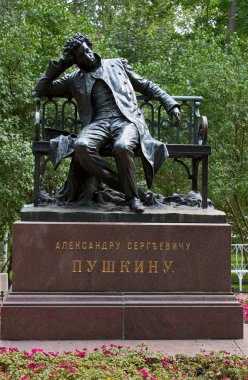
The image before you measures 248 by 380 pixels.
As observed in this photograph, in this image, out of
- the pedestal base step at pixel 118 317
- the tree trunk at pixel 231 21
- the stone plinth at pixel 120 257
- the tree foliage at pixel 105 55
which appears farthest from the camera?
the tree trunk at pixel 231 21

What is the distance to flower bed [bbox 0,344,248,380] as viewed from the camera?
5062mm

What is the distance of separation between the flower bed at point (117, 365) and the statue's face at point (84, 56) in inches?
110

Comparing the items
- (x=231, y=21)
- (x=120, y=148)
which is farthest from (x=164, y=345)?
(x=231, y=21)

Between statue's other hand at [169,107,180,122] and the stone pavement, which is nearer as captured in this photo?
the stone pavement

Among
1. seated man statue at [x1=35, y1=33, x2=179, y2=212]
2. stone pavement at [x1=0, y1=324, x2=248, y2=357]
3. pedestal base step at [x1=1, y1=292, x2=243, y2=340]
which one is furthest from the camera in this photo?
seated man statue at [x1=35, y1=33, x2=179, y2=212]

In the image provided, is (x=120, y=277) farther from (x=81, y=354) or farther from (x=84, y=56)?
(x=84, y=56)

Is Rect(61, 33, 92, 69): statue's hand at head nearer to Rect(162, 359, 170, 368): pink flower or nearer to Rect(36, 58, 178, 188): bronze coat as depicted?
Rect(36, 58, 178, 188): bronze coat

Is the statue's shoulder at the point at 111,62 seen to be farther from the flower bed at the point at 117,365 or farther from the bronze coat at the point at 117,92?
the flower bed at the point at 117,365

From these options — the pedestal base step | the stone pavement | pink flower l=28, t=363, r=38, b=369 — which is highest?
the pedestal base step

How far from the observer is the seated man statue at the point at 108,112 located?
662 centimetres

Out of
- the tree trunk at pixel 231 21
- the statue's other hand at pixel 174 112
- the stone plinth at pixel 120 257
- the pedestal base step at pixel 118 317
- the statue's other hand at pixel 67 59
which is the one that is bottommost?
the pedestal base step at pixel 118 317

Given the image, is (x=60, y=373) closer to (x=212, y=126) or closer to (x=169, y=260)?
(x=169, y=260)

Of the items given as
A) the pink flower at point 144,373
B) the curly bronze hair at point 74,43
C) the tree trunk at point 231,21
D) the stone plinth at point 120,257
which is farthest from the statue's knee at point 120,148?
the tree trunk at point 231,21

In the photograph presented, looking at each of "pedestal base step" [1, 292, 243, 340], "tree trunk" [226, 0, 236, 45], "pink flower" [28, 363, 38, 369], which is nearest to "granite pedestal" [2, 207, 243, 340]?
"pedestal base step" [1, 292, 243, 340]
